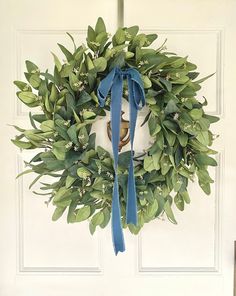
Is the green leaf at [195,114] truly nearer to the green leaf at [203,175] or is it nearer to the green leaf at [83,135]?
the green leaf at [203,175]

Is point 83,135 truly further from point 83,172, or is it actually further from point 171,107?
point 171,107

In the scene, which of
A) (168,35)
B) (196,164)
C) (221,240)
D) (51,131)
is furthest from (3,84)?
(221,240)

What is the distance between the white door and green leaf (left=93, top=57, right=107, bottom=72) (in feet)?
0.89

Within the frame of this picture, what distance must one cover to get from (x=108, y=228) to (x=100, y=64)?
587 mm

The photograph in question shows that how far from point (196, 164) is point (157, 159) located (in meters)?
0.13

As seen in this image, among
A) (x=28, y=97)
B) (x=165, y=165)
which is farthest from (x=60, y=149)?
(x=165, y=165)

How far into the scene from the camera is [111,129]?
0.97m

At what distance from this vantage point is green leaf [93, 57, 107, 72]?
977 mm

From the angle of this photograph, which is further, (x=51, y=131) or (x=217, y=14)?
(x=217, y=14)

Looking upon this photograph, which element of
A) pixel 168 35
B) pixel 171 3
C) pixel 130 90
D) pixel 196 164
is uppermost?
pixel 171 3

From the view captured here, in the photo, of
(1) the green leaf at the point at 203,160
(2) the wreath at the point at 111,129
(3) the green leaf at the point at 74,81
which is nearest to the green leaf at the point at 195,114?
(2) the wreath at the point at 111,129

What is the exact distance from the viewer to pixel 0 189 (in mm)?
1230

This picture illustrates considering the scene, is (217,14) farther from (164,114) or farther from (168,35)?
(164,114)

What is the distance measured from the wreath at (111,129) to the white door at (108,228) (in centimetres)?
20
